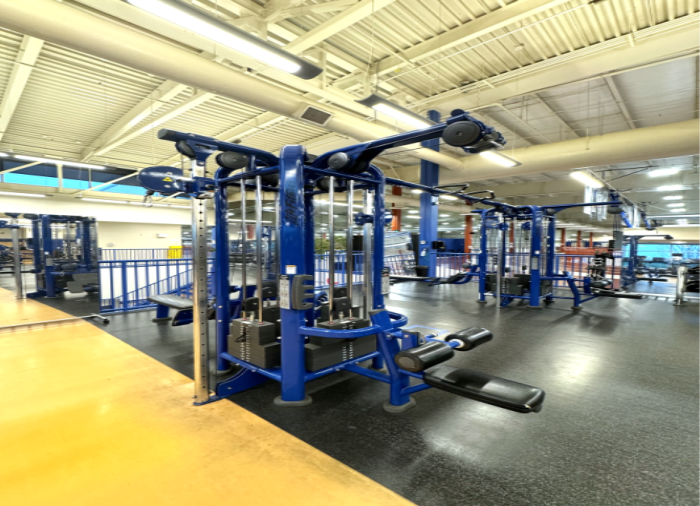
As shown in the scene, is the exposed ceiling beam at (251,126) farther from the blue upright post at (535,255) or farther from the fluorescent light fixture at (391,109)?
the blue upright post at (535,255)

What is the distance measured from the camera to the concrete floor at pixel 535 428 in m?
1.90

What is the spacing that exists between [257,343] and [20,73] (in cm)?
665

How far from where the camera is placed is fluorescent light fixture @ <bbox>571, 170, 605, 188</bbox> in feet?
29.8

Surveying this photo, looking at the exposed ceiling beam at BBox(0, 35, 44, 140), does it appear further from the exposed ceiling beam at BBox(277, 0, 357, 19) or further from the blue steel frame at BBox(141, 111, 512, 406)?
the blue steel frame at BBox(141, 111, 512, 406)

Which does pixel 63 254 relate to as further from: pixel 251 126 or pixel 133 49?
pixel 133 49

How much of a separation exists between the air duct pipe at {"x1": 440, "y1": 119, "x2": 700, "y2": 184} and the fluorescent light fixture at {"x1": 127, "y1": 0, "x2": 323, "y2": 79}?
23.4ft

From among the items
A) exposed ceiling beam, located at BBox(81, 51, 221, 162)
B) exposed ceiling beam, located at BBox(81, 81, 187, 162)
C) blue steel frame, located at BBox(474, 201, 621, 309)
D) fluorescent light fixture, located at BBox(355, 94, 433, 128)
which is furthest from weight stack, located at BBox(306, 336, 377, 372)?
exposed ceiling beam, located at BBox(81, 81, 187, 162)

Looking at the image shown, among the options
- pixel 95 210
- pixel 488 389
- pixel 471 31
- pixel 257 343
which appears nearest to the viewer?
pixel 488 389

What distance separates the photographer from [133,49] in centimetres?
412

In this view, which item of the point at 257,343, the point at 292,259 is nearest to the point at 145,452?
the point at 257,343

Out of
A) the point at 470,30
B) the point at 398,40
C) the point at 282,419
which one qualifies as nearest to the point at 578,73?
the point at 470,30

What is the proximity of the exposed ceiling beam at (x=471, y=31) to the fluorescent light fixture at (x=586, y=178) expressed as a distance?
5.67 m

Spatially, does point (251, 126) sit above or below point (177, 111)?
above

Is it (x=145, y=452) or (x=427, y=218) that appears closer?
(x=145, y=452)
